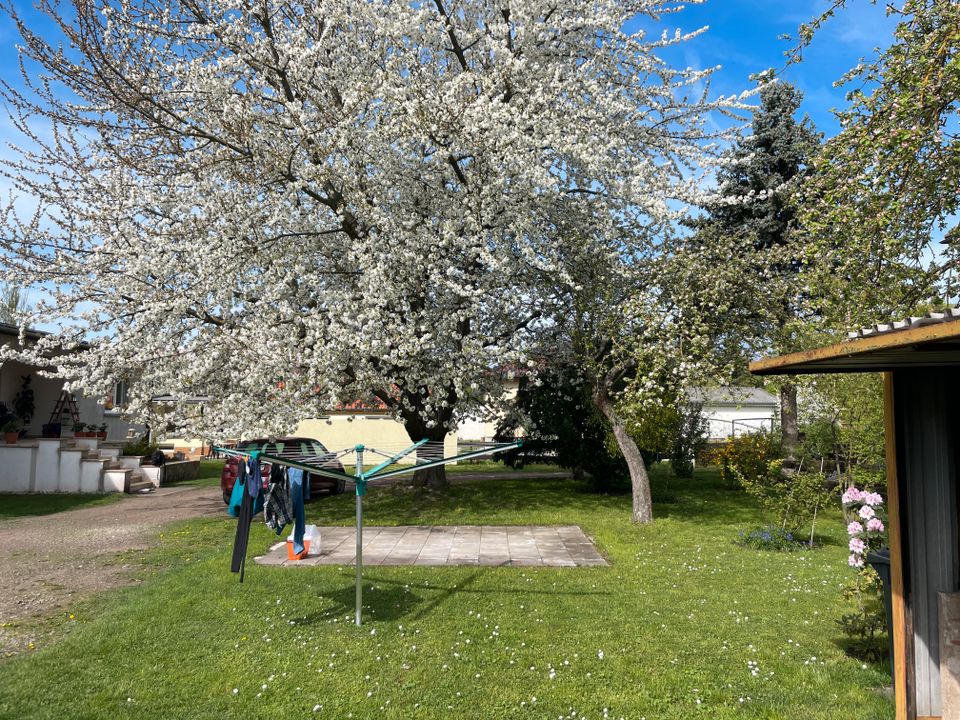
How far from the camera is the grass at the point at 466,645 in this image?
15.8ft

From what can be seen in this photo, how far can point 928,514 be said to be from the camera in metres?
4.33

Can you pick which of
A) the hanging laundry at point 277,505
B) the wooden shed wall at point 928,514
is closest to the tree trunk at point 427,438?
the hanging laundry at point 277,505

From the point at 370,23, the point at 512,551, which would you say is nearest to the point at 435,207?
the point at 370,23

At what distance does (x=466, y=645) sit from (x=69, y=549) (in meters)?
7.58

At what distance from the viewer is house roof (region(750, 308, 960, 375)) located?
3.17 meters

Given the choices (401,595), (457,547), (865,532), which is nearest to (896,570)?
(865,532)

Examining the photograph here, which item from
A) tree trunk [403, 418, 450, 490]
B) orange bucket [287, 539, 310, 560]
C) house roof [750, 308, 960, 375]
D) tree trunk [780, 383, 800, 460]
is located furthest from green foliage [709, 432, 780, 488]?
house roof [750, 308, 960, 375]

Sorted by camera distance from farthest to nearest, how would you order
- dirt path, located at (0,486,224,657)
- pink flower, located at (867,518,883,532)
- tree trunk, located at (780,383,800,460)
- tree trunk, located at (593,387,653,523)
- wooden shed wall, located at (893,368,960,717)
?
tree trunk, located at (780,383,800,460), tree trunk, located at (593,387,653,523), dirt path, located at (0,486,224,657), pink flower, located at (867,518,883,532), wooden shed wall, located at (893,368,960,717)

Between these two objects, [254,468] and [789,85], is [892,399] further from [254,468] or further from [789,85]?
[789,85]

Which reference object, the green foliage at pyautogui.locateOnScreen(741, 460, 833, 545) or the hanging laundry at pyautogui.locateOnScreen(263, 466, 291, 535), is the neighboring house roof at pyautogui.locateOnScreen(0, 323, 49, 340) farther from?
the green foliage at pyautogui.locateOnScreen(741, 460, 833, 545)

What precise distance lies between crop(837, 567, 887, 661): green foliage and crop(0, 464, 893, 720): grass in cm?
16

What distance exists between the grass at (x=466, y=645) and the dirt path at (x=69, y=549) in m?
0.45

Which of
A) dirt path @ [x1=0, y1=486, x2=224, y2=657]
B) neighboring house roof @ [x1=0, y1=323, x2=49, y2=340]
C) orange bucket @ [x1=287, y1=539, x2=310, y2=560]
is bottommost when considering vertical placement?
dirt path @ [x1=0, y1=486, x2=224, y2=657]

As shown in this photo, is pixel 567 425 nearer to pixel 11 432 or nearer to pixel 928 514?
pixel 928 514
